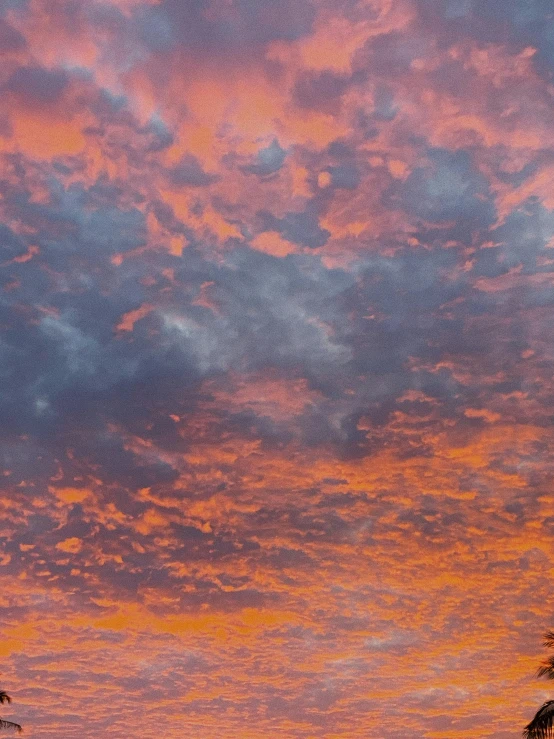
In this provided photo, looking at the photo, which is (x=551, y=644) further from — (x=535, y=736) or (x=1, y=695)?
(x=1, y=695)

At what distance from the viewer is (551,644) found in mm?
51312

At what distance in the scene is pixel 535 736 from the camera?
51.8 metres

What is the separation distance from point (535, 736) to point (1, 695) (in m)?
38.3

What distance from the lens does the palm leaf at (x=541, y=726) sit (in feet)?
169

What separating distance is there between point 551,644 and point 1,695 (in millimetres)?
39955

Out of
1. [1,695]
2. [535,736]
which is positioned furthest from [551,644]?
[1,695]

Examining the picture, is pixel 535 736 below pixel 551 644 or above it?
below

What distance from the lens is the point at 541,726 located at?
51.6 m

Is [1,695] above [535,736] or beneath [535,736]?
above

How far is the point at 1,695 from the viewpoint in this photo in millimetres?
63781

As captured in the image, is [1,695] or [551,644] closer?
[551,644]

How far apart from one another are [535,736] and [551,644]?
585 centimetres

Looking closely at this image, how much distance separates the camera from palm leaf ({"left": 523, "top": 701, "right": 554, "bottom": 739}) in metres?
51.6
